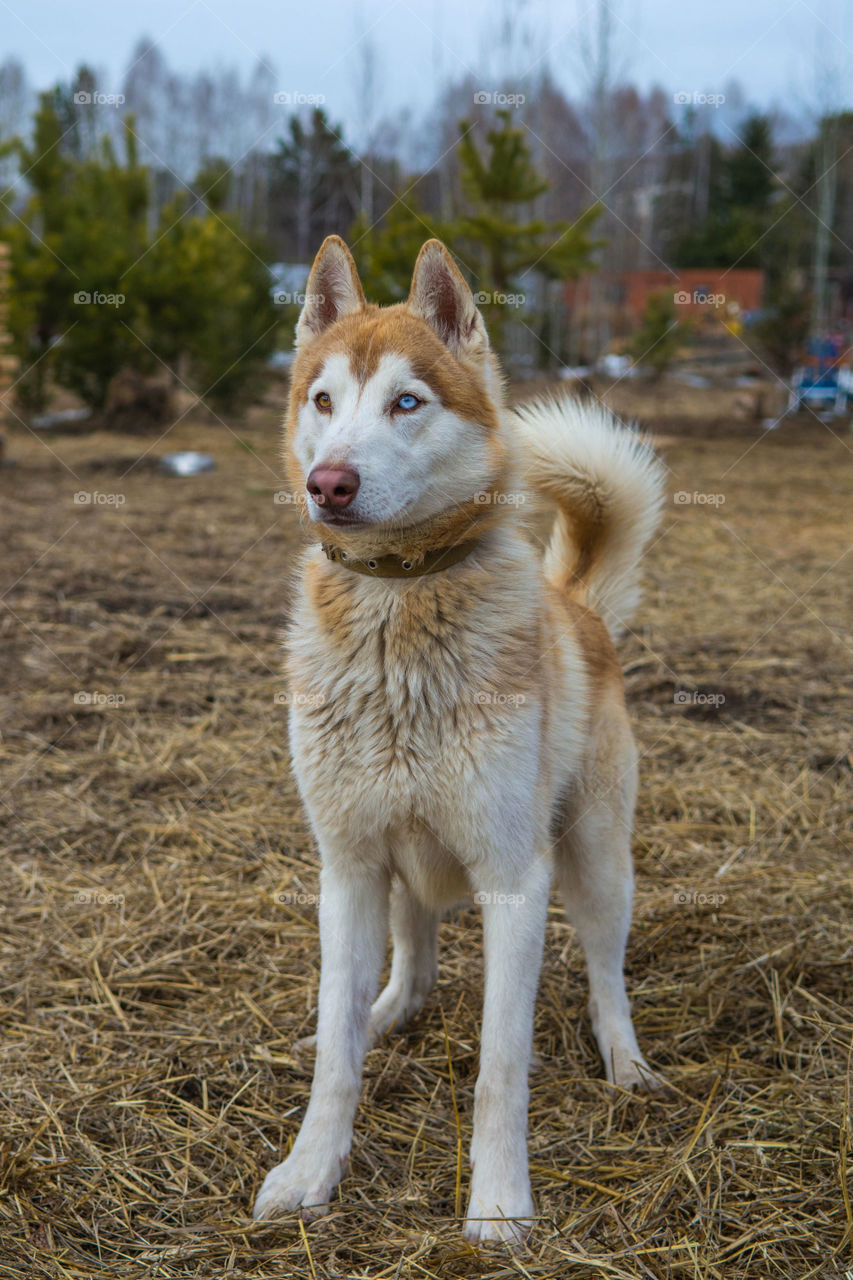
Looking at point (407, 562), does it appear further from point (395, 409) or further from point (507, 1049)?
point (507, 1049)

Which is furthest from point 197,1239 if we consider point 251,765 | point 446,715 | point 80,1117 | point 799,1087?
point 251,765

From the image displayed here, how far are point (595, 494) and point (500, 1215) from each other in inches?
68.6

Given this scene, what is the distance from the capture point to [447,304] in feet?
7.52

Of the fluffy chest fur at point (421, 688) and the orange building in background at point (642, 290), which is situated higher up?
the fluffy chest fur at point (421, 688)

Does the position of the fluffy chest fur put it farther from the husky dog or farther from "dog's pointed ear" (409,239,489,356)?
"dog's pointed ear" (409,239,489,356)

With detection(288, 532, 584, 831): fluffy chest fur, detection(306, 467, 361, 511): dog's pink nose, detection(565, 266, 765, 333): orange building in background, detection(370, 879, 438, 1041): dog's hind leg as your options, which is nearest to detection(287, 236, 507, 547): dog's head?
detection(306, 467, 361, 511): dog's pink nose

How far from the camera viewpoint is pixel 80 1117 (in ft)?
7.41

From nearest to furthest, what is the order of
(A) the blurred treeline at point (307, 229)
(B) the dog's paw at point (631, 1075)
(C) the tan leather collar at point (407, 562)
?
(C) the tan leather collar at point (407, 562) → (B) the dog's paw at point (631, 1075) → (A) the blurred treeline at point (307, 229)

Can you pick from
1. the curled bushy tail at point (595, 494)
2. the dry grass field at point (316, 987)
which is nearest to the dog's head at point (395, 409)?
the curled bushy tail at point (595, 494)

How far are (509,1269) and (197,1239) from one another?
58cm

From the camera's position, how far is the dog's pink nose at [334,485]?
6.34ft

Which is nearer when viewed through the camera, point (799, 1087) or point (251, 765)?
point (799, 1087)

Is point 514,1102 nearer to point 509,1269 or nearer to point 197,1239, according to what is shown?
point 509,1269

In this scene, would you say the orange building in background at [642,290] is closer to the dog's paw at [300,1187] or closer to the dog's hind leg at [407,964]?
the dog's hind leg at [407,964]
